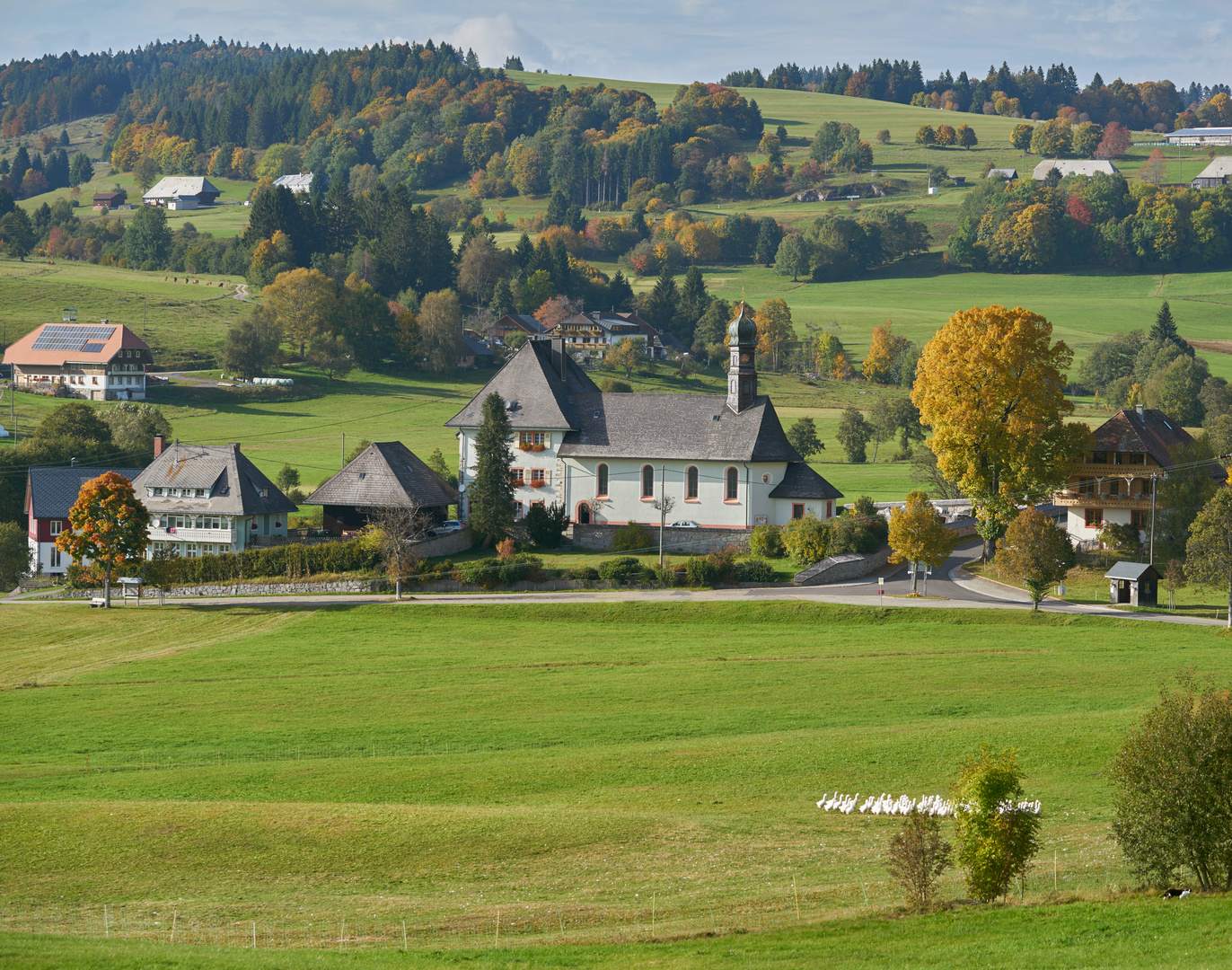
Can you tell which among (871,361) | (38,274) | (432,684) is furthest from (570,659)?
(38,274)

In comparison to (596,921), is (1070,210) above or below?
above

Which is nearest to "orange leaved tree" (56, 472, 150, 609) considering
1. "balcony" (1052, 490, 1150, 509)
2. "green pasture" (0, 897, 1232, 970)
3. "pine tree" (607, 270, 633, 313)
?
"green pasture" (0, 897, 1232, 970)

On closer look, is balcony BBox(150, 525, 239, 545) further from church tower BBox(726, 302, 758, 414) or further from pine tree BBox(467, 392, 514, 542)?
church tower BBox(726, 302, 758, 414)

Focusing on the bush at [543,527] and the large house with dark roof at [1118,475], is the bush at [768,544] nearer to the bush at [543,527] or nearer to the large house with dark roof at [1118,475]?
the bush at [543,527]

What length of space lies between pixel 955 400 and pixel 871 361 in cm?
7440

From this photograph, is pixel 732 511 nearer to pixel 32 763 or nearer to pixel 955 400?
pixel 955 400

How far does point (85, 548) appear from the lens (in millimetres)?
63062

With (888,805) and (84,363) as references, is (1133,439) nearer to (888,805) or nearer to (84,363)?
(888,805)

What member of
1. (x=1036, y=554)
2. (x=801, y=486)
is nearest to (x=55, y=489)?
(x=801, y=486)

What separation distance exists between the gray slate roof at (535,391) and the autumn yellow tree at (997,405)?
21.4 metres

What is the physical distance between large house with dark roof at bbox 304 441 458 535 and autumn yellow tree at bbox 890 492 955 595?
25590 millimetres

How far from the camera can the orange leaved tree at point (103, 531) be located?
62969 mm

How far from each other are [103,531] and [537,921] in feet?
152

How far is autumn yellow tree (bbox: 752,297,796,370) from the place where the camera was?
144750 millimetres
